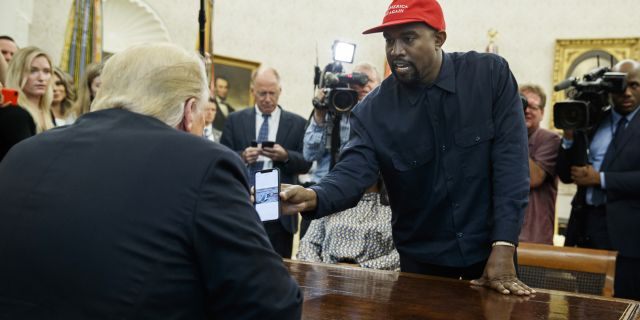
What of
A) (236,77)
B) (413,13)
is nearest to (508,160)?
(413,13)

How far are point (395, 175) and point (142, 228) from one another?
1.41 meters

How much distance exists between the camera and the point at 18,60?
13.2 feet

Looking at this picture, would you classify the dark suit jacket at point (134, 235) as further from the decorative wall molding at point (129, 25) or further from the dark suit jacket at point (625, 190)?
the decorative wall molding at point (129, 25)

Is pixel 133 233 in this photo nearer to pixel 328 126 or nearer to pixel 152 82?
pixel 152 82

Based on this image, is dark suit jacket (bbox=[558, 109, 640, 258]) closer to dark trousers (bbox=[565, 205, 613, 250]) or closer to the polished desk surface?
dark trousers (bbox=[565, 205, 613, 250])

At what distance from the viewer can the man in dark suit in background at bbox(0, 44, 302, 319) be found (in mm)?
1178

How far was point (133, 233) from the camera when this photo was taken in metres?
1.19

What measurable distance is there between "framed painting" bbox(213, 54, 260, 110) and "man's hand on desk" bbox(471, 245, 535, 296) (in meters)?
7.30

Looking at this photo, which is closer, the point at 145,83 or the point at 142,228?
the point at 142,228

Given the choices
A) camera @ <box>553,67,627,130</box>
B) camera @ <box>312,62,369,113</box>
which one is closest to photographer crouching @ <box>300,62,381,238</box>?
camera @ <box>312,62,369,113</box>

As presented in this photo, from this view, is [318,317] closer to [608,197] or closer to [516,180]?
[516,180]

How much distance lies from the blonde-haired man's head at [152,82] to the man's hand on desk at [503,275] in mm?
1142

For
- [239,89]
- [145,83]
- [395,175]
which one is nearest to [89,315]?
A: [145,83]

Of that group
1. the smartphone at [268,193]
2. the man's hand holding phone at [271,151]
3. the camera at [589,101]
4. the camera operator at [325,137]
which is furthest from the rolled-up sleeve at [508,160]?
the man's hand holding phone at [271,151]
